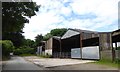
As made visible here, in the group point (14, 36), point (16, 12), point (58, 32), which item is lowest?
point (14, 36)

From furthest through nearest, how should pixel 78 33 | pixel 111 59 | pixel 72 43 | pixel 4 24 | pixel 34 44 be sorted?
1. pixel 34 44
2. pixel 72 43
3. pixel 78 33
4. pixel 111 59
5. pixel 4 24

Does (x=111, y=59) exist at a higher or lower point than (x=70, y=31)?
lower

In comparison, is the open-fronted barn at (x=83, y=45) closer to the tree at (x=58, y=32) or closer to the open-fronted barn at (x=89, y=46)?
the open-fronted barn at (x=89, y=46)

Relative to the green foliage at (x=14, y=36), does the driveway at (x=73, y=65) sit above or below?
below

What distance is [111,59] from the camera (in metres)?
26.9

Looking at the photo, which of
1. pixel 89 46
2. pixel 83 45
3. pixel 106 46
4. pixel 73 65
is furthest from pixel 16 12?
pixel 83 45

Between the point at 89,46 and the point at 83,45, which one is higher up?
the point at 83,45

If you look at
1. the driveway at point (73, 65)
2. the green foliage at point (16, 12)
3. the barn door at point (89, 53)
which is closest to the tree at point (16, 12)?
the green foliage at point (16, 12)

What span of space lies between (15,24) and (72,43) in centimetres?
3630

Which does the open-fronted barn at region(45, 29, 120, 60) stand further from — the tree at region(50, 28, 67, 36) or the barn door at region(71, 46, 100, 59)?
the tree at region(50, 28, 67, 36)

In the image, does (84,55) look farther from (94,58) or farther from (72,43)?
(72,43)

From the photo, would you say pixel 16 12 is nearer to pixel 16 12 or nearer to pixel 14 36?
pixel 16 12

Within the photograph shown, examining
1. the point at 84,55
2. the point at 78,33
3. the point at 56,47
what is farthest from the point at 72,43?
the point at 84,55

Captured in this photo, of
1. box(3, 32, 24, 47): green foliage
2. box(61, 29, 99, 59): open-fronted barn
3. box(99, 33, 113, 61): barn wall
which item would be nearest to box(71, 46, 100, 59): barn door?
box(61, 29, 99, 59): open-fronted barn
